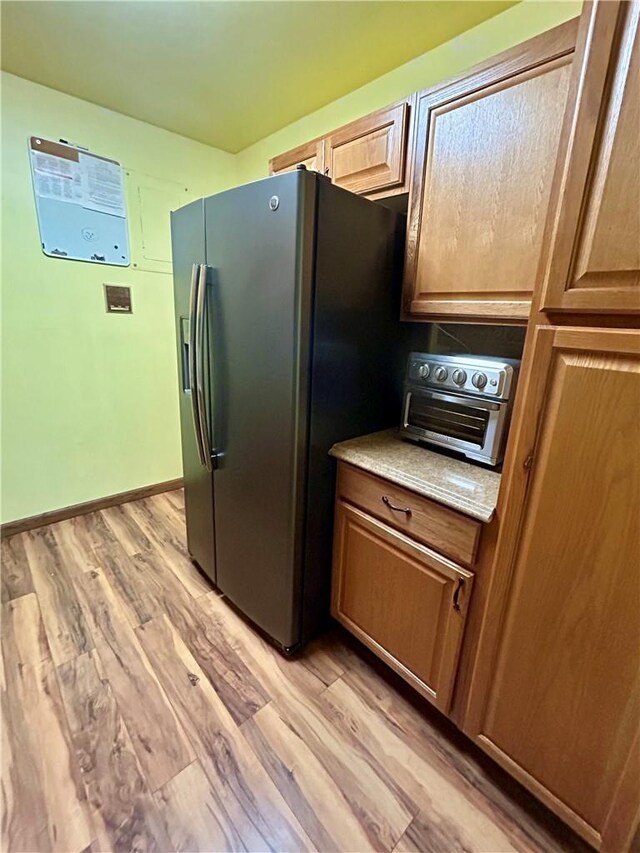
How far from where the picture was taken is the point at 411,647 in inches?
49.5

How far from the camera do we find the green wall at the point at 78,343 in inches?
78.5

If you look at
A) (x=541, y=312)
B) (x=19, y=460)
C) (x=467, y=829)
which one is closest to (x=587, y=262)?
(x=541, y=312)

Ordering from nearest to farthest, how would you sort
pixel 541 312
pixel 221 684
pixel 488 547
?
pixel 541 312 < pixel 488 547 < pixel 221 684

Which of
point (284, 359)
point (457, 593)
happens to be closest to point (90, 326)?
point (284, 359)

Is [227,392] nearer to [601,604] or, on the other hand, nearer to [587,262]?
[587,262]

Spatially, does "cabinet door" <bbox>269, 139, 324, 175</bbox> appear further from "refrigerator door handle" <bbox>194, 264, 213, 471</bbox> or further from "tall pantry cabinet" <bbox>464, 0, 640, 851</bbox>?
"tall pantry cabinet" <bbox>464, 0, 640, 851</bbox>

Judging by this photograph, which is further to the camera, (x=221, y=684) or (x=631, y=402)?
(x=221, y=684)

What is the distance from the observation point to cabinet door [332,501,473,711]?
1127mm

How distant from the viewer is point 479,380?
1.17m

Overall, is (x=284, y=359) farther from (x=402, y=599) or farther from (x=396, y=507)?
(x=402, y=599)

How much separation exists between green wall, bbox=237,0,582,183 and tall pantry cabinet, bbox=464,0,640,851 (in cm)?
91

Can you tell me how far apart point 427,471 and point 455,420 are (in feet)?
0.73

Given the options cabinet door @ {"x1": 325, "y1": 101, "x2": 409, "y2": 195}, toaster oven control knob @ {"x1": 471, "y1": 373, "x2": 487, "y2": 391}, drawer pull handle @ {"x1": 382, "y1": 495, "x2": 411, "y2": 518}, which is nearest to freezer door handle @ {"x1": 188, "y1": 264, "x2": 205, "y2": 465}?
cabinet door @ {"x1": 325, "y1": 101, "x2": 409, "y2": 195}

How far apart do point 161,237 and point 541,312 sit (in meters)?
2.47
